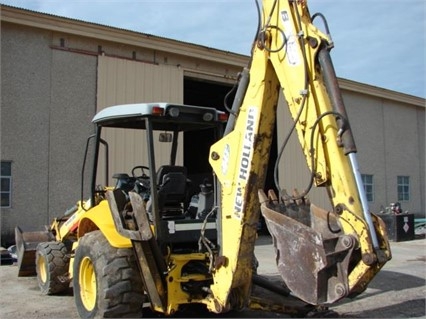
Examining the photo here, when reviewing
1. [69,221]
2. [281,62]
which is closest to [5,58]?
[69,221]

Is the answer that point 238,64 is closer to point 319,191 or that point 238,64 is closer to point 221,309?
point 319,191

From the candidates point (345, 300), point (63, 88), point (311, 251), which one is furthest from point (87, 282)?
point (63, 88)

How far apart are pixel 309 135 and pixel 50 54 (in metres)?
9.85

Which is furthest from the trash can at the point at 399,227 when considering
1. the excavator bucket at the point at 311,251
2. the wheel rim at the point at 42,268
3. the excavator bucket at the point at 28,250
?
the excavator bucket at the point at 311,251

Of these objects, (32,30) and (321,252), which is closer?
(321,252)

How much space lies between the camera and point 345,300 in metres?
7.28

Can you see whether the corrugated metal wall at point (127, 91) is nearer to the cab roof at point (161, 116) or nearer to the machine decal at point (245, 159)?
the cab roof at point (161, 116)

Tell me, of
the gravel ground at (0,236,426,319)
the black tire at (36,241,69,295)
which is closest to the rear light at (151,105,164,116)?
the gravel ground at (0,236,426,319)

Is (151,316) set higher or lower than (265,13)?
lower

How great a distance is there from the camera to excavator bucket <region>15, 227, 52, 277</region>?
28.5 feet

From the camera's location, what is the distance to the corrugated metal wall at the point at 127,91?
13.0m

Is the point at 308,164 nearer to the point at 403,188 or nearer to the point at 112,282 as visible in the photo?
the point at 112,282

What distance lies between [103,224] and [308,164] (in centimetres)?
255

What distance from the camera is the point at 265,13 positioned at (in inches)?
196
